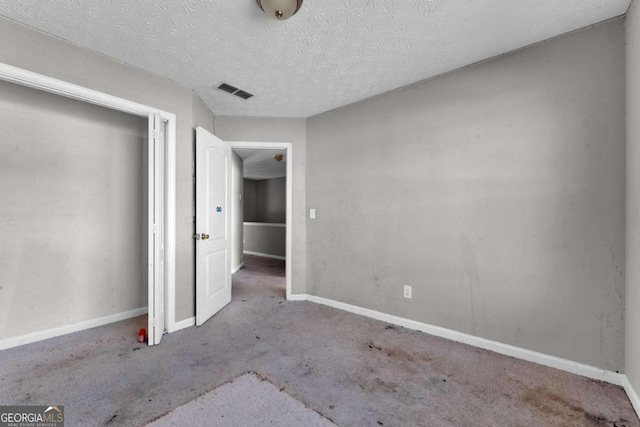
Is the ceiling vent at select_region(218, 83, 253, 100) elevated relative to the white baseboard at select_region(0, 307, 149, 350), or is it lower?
elevated

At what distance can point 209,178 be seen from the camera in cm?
301

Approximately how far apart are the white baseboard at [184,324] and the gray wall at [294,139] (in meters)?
1.28

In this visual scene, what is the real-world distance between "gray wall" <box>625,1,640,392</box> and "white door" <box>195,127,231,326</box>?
3370 millimetres

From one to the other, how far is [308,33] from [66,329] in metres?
3.38

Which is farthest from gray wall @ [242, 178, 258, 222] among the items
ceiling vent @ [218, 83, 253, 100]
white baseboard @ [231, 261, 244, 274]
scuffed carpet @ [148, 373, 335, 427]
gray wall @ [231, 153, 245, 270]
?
scuffed carpet @ [148, 373, 335, 427]

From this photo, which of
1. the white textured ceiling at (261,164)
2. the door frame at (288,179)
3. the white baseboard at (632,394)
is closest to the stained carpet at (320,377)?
the white baseboard at (632,394)

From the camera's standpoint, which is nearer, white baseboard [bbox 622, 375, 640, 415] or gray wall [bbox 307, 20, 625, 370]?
white baseboard [bbox 622, 375, 640, 415]

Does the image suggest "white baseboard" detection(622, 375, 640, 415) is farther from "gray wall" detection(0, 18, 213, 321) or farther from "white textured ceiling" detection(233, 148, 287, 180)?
"white textured ceiling" detection(233, 148, 287, 180)

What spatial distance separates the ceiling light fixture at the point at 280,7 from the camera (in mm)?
1576

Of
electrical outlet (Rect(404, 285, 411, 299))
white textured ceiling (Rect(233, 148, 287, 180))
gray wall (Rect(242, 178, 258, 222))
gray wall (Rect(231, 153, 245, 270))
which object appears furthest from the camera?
gray wall (Rect(242, 178, 258, 222))

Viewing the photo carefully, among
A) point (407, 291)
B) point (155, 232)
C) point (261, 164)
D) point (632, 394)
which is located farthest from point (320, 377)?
point (261, 164)

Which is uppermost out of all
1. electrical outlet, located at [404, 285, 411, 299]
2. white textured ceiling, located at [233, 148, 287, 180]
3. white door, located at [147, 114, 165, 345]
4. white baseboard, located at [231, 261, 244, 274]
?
white textured ceiling, located at [233, 148, 287, 180]

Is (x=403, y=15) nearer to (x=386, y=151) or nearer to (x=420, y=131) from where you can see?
(x=420, y=131)

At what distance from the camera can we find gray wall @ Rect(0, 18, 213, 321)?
1.88 metres
